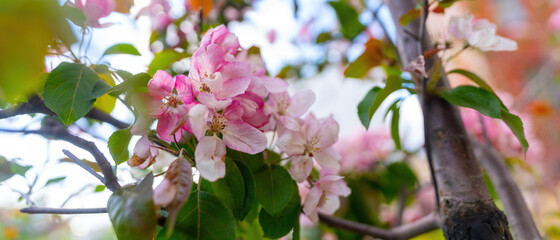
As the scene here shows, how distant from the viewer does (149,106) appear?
29 centimetres

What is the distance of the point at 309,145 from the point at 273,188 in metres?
0.06

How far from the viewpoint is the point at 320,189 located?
0.38 metres

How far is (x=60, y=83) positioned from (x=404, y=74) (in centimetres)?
40

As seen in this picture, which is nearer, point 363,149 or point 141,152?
point 141,152

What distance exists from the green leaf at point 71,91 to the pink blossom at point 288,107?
6.3 inches

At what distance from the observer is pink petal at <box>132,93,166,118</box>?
0.96 ft

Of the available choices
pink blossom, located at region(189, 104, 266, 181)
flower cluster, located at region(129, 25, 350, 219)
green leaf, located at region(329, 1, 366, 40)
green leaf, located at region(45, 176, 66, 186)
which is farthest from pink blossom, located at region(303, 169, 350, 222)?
green leaf, located at region(329, 1, 366, 40)

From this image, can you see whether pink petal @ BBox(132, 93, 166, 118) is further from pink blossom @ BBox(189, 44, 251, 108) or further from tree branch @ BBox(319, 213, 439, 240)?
tree branch @ BBox(319, 213, 439, 240)

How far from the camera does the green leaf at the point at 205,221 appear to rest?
270mm

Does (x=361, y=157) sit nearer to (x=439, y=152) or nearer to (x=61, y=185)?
(x=439, y=152)

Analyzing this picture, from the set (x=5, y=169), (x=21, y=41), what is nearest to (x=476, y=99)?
(x=21, y=41)

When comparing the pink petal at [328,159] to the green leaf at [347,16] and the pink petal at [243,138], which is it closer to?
the pink petal at [243,138]

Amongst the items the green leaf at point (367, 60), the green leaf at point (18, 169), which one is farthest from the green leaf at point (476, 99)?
the green leaf at point (18, 169)

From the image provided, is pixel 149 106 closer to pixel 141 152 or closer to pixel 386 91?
pixel 141 152
